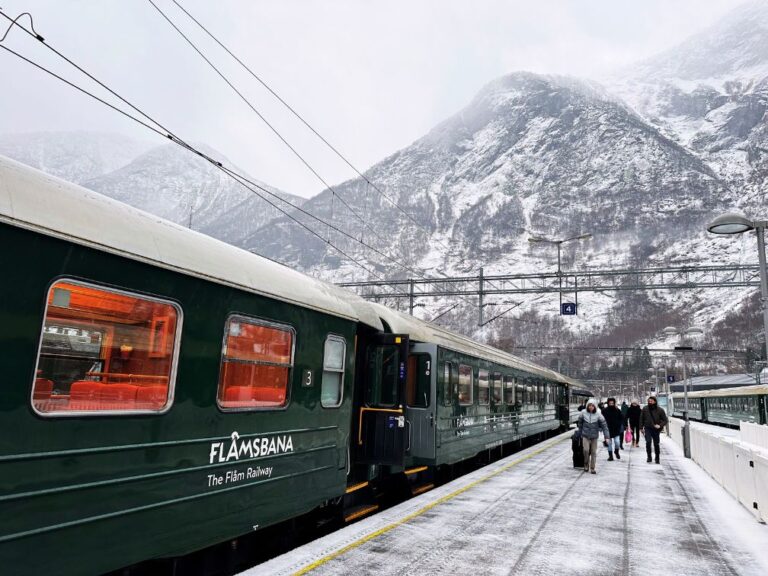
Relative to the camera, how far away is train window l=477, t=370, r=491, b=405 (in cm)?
1209

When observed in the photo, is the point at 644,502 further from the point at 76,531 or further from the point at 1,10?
the point at 1,10

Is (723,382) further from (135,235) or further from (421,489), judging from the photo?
(135,235)

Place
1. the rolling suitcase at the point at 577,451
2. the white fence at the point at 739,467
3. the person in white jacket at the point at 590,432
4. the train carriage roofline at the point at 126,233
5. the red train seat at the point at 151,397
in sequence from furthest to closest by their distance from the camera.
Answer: the rolling suitcase at the point at 577,451 → the person in white jacket at the point at 590,432 → the white fence at the point at 739,467 → the red train seat at the point at 151,397 → the train carriage roofline at the point at 126,233

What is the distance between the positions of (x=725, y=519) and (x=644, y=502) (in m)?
1.18

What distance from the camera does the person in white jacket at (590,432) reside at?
1091 centimetres

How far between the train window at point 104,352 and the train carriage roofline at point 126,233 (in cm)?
34

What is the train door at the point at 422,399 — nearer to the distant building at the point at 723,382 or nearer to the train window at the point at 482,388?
the train window at the point at 482,388

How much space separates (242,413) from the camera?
4.77 metres

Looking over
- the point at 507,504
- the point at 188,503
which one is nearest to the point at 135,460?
the point at 188,503

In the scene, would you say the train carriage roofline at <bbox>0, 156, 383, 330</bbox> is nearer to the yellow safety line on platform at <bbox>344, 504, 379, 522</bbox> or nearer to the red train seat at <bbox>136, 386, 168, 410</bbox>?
the red train seat at <bbox>136, 386, 168, 410</bbox>

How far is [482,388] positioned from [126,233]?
9.81m

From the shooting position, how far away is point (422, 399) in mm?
9156

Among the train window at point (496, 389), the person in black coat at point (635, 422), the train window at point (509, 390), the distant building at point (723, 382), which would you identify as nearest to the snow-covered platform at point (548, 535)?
the train window at point (496, 389)

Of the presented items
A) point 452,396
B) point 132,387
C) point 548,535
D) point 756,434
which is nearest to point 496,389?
point 452,396
